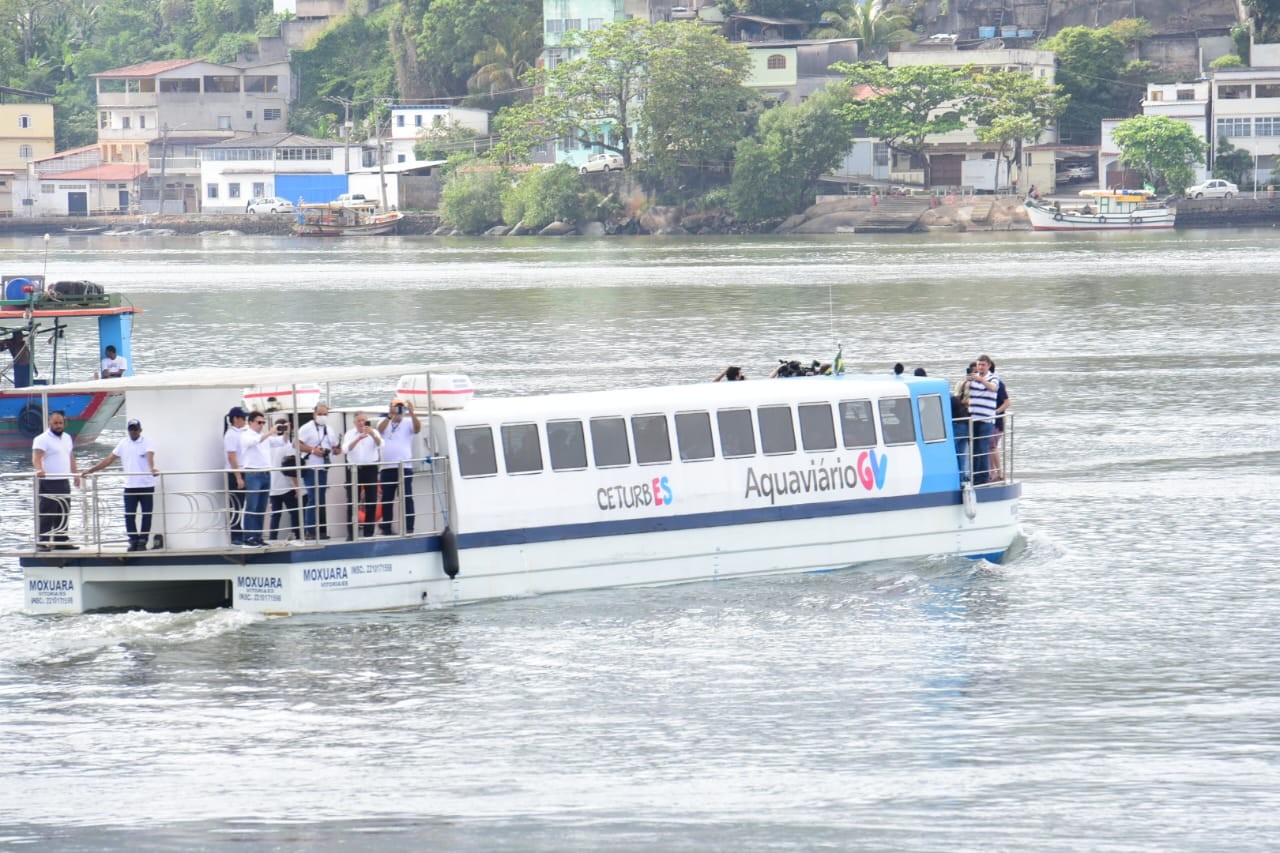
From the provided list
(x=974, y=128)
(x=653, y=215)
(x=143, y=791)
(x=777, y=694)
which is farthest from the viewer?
(x=653, y=215)

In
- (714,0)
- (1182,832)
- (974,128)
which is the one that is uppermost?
(714,0)

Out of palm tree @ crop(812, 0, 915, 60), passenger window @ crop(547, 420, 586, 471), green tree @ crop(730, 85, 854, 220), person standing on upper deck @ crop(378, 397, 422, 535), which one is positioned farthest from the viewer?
palm tree @ crop(812, 0, 915, 60)

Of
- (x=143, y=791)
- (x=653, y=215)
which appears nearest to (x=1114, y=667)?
(x=143, y=791)

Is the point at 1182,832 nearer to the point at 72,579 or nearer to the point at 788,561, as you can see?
the point at 788,561

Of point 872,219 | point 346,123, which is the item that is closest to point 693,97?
point 872,219

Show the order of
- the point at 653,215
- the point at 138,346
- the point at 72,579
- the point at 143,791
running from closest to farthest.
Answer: the point at 143,791 → the point at 72,579 → the point at 138,346 → the point at 653,215

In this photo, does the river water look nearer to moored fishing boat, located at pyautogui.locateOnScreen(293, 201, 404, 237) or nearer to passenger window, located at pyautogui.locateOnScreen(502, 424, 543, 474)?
passenger window, located at pyautogui.locateOnScreen(502, 424, 543, 474)

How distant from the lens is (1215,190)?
14938cm

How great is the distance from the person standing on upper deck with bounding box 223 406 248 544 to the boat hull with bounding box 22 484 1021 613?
0.56 m

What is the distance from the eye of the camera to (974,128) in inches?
6029

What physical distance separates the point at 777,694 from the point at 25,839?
848 cm

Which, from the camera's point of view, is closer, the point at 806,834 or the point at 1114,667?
the point at 806,834

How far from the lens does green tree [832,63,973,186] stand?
14950cm

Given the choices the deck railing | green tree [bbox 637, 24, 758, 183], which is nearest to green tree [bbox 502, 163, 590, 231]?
green tree [bbox 637, 24, 758, 183]
